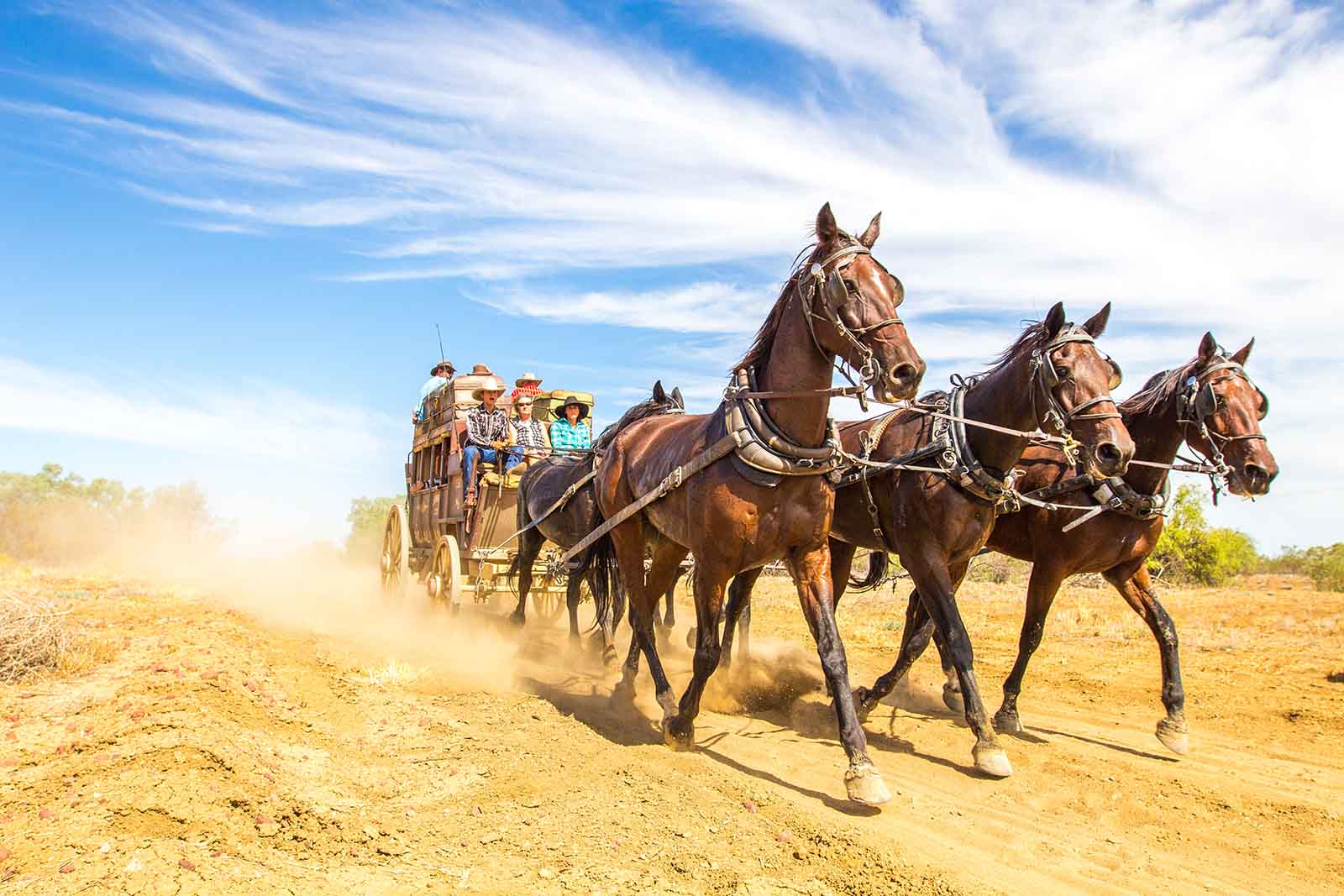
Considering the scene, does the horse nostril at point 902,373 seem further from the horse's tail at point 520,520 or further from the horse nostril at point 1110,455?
the horse's tail at point 520,520

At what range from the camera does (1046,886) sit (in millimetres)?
3639

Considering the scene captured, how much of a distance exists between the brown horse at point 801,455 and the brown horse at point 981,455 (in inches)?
38.4

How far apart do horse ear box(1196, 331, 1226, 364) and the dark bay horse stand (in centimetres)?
394

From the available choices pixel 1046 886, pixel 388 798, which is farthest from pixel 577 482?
pixel 1046 886

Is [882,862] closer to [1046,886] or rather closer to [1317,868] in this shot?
[1046,886]

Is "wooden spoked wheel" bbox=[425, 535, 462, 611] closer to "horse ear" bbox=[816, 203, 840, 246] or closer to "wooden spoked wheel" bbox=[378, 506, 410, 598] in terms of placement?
"wooden spoked wheel" bbox=[378, 506, 410, 598]

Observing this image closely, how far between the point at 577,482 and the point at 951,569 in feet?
10.9

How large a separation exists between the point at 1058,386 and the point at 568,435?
624 centimetres

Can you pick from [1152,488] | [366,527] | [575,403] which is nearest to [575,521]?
[575,403]

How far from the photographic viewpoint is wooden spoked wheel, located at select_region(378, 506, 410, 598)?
40.4ft

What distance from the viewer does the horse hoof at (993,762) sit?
16.8 ft

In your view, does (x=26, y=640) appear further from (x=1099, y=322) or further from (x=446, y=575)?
(x=1099, y=322)

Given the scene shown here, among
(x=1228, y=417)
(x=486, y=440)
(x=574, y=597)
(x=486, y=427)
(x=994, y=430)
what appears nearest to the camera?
(x=994, y=430)

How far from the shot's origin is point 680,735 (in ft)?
17.9
